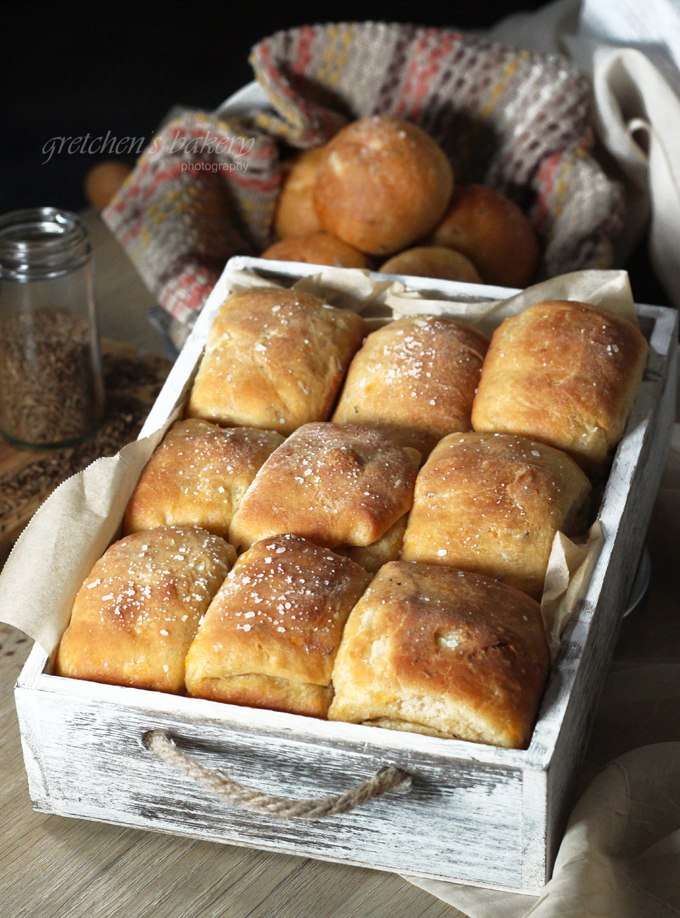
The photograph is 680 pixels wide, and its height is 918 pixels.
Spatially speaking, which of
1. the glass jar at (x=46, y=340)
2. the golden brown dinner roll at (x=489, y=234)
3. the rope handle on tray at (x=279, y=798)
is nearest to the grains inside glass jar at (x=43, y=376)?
the glass jar at (x=46, y=340)

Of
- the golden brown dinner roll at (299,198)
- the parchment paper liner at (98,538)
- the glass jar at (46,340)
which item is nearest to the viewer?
the parchment paper liner at (98,538)

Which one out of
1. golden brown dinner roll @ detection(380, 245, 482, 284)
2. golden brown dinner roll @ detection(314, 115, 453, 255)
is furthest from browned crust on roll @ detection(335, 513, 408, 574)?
golden brown dinner roll @ detection(314, 115, 453, 255)

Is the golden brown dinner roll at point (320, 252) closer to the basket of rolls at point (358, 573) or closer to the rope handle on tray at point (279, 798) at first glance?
the basket of rolls at point (358, 573)

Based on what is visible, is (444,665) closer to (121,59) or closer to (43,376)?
(43,376)

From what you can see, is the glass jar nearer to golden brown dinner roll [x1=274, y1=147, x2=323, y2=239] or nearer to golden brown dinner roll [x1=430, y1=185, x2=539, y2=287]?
golden brown dinner roll [x1=274, y1=147, x2=323, y2=239]

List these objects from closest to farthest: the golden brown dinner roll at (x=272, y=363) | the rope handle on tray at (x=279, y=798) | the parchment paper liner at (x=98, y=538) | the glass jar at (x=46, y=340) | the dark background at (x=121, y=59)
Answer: the rope handle on tray at (x=279, y=798) → the parchment paper liner at (x=98, y=538) → the golden brown dinner roll at (x=272, y=363) → the glass jar at (x=46, y=340) → the dark background at (x=121, y=59)

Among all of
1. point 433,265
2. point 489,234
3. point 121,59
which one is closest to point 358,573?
point 433,265
